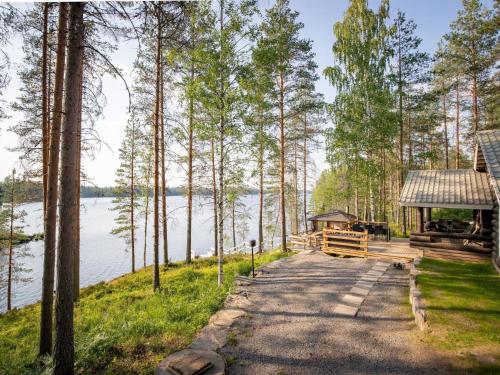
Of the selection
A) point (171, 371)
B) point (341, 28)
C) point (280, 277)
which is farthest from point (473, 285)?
point (341, 28)

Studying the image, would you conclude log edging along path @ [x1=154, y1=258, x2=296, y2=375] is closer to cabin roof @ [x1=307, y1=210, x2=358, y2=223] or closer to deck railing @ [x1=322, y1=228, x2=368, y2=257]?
Result: deck railing @ [x1=322, y1=228, x2=368, y2=257]

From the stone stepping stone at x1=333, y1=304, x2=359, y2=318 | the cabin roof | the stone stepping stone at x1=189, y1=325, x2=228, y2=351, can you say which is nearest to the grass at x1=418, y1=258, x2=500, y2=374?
the stone stepping stone at x1=333, y1=304, x2=359, y2=318

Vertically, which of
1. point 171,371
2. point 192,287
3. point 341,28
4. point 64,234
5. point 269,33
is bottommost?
point 192,287

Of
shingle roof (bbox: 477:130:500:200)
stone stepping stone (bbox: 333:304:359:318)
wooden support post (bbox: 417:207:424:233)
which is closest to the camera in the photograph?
stone stepping stone (bbox: 333:304:359:318)

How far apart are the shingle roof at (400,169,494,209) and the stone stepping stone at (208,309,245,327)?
9334 mm

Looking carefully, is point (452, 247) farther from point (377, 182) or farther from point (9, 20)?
point (9, 20)

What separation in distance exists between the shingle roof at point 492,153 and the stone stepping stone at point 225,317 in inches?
290

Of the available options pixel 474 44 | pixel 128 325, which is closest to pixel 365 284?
pixel 128 325

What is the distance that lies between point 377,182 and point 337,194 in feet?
8.72

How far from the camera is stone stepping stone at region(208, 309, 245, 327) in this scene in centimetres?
629

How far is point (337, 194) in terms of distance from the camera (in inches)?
704

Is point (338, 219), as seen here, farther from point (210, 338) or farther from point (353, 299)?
point (210, 338)

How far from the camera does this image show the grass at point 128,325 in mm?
5031

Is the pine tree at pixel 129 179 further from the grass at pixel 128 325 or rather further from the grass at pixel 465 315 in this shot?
the grass at pixel 465 315
